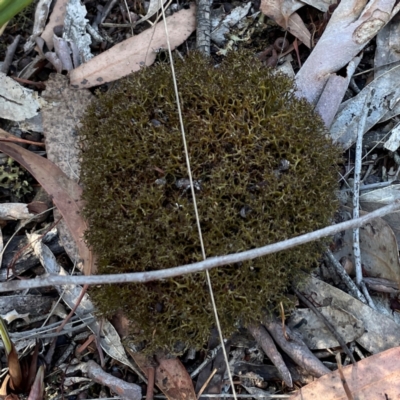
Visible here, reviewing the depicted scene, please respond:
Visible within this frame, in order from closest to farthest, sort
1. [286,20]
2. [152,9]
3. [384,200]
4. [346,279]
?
Result: 1. [346,279]
2. [384,200]
3. [286,20]
4. [152,9]

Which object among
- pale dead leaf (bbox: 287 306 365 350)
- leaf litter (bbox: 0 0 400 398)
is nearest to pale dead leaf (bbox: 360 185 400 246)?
leaf litter (bbox: 0 0 400 398)

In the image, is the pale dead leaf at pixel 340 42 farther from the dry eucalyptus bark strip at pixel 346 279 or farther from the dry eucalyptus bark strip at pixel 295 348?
the dry eucalyptus bark strip at pixel 295 348

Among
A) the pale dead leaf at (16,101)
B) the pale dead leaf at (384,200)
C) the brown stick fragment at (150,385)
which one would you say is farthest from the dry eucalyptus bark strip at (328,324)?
the pale dead leaf at (16,101)

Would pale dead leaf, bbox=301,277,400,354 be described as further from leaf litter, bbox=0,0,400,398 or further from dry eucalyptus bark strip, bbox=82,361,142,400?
dry eucalyptus bark strip, bbox=82,361,142,400

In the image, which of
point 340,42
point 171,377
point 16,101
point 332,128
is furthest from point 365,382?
point 16,101

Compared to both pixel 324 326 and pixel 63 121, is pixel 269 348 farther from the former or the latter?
pixel 63 121

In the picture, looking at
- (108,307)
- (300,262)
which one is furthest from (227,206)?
(108,307)

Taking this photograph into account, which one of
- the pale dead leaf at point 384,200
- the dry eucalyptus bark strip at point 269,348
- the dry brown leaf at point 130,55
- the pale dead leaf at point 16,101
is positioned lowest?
the dry eucalyptus bark strip at point 269,348
